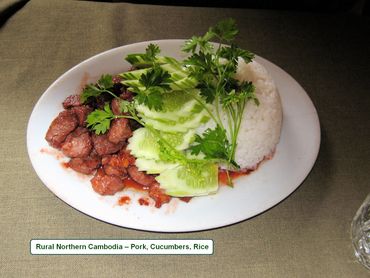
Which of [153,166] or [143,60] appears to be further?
[143,60]

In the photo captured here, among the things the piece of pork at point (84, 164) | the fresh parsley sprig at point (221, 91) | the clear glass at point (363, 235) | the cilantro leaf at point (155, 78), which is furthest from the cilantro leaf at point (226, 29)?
the clear glass at point (363, 235)

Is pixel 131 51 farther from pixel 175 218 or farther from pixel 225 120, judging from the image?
pixel 175 218

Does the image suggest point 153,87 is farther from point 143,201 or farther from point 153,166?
point 143,201

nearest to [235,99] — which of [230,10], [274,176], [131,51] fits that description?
[274,176]

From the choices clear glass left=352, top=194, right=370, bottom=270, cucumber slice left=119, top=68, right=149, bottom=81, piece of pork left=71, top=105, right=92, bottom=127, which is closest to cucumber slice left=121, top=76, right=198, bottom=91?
cucumber slice left=119, top=68, right=149, bottom=81

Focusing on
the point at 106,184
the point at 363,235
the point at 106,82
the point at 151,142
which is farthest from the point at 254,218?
the point at 106,82

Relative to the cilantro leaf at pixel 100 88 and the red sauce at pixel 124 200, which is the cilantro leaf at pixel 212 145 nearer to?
the red sauce at pixel 124 200
